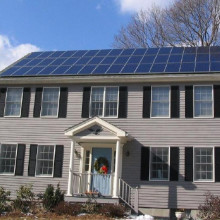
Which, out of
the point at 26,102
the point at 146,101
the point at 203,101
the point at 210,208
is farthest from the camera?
the point at 26,102

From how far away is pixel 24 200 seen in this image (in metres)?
17.0

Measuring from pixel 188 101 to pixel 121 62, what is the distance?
4.27 meters

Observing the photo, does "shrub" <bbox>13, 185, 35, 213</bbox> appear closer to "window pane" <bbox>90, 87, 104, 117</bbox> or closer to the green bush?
the green bush

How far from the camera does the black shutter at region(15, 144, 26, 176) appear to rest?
18453 mm

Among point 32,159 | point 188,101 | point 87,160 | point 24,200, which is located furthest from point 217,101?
point 24,200

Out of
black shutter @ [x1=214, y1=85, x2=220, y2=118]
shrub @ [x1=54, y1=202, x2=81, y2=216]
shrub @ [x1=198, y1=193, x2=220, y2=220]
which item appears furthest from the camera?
black shutter @ [x1=214, y1=85, x2=220, y2=118]

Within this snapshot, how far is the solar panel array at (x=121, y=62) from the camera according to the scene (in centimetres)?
1827

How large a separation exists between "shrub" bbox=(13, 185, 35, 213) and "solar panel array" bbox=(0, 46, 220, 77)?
223 inches

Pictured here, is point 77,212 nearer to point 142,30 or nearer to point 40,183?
point 40,183

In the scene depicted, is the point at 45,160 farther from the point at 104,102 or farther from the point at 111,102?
the point at 111,102

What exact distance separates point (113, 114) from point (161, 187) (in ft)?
12.9

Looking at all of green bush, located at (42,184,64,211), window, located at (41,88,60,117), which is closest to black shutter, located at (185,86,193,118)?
window, located at (41,88,60,117)

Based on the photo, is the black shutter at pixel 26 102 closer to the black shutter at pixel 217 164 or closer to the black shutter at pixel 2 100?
the black shutter at pixel 2 100

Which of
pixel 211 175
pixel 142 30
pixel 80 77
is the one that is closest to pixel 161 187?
pixel 211 175
